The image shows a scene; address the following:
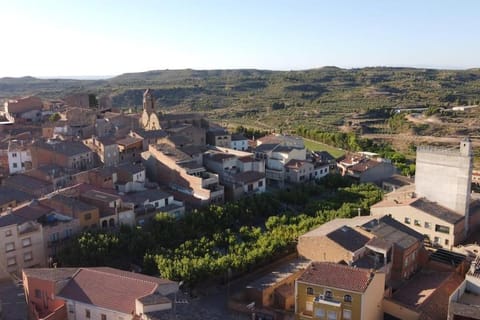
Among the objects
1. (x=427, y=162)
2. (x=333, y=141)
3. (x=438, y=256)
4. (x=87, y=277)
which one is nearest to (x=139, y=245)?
(x=87, y=277)

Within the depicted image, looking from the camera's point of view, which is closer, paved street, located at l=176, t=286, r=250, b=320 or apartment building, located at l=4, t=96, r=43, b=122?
paved street, located at l=176, t=286, r=250, b=320

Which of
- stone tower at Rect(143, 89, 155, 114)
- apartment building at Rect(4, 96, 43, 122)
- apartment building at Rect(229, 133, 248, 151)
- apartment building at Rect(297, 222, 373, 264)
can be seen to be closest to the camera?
apartment building at Rect(297, 222, 373, 264)

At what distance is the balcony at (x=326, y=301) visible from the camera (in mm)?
21780

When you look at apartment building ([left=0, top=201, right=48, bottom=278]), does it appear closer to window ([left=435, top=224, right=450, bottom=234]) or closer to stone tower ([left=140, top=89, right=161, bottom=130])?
window ([left=435, top=224, right=450, bottom=234])

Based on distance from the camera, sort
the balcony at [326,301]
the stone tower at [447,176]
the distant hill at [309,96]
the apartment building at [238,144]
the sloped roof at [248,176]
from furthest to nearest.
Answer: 1. the distant hill at [309,96]
2. the apartment building at [238,144]
3. the sloped roof at [248,176]
4. the stone tower at [447,176]
5. the balcony at [326,301]

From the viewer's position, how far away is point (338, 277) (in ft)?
73.6

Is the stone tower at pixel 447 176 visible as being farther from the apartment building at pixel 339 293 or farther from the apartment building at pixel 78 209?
the apartment building at pixel 78 209

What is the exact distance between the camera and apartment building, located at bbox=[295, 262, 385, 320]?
70.7 ft

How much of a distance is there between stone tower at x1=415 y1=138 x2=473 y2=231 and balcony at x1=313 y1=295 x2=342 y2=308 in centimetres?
1800

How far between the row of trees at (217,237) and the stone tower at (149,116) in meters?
20.2

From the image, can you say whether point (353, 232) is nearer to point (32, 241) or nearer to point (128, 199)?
point (128, 199)

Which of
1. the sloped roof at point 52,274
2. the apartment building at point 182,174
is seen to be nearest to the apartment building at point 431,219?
the apartment building at point 182,174

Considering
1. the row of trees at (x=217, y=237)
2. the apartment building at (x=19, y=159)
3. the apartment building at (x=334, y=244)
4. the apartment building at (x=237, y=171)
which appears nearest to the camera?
the apartment building at (x=334, y=244)

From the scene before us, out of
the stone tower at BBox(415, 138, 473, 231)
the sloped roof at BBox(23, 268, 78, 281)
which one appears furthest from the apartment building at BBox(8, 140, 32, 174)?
the stone tower at BBox(415, 138, 473, 231)
